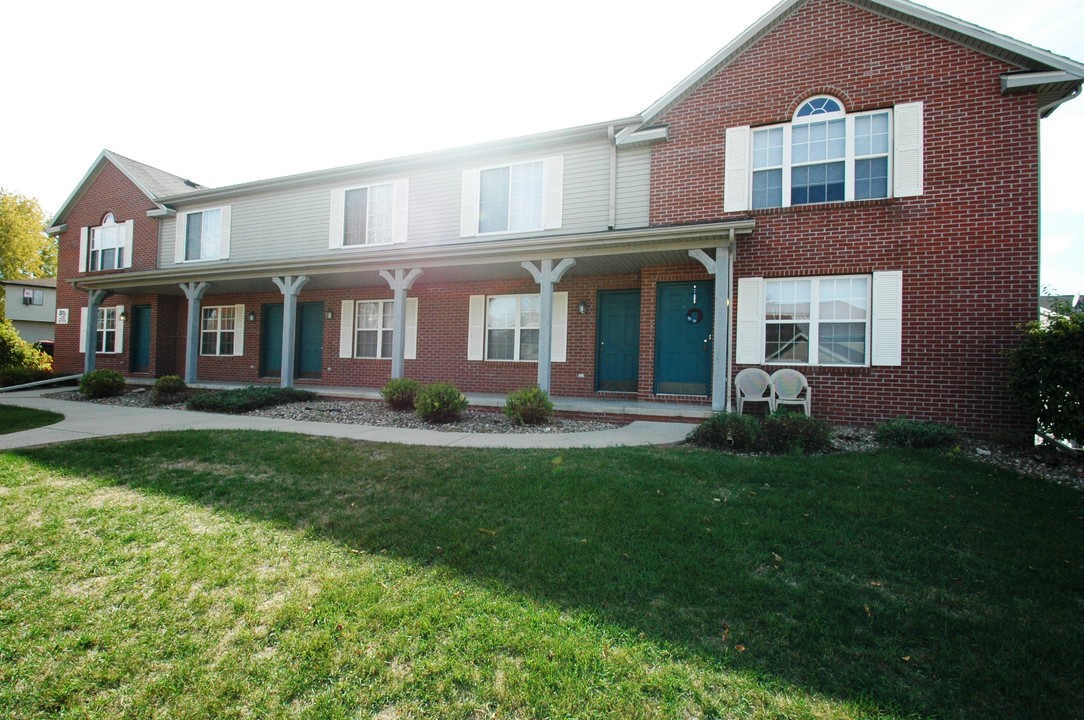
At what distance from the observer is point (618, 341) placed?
10461 millimetres

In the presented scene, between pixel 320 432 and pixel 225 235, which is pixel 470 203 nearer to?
pixel 320 432

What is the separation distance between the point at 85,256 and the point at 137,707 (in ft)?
67.7

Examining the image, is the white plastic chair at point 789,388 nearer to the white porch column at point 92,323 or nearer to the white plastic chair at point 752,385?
the white plastic chair at point 752,385

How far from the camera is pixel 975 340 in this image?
767cm

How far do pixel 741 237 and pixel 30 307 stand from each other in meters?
41.7

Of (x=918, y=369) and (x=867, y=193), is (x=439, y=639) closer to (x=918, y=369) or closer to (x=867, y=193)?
(x=918, y=369)

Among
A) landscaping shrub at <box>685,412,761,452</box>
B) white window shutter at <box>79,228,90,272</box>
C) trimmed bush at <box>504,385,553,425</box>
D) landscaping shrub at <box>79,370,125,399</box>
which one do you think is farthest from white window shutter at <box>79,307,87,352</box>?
landscaping shrub at <box>685,412,761,452</box>

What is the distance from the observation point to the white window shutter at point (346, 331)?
13203mm

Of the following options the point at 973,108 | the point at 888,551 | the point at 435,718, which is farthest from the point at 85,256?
the point at 973,108

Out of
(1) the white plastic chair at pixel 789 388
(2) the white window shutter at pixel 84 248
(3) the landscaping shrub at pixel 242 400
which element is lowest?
(3) the landscaping shrub at pixel 242 400

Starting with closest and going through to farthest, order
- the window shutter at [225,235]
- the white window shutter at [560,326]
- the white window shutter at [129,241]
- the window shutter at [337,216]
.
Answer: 1. the white window shutter at [560,326]
2. the window shutter at [337,216]
3. the window shutter at [225,235]
4. the white window shutter at [129,241]

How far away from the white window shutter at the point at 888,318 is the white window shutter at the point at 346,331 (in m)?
11.6

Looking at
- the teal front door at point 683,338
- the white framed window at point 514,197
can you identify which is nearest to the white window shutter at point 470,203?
the white framed window at point 514,197

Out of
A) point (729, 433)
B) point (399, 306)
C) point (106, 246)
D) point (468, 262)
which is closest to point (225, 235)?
point (106, 246)
